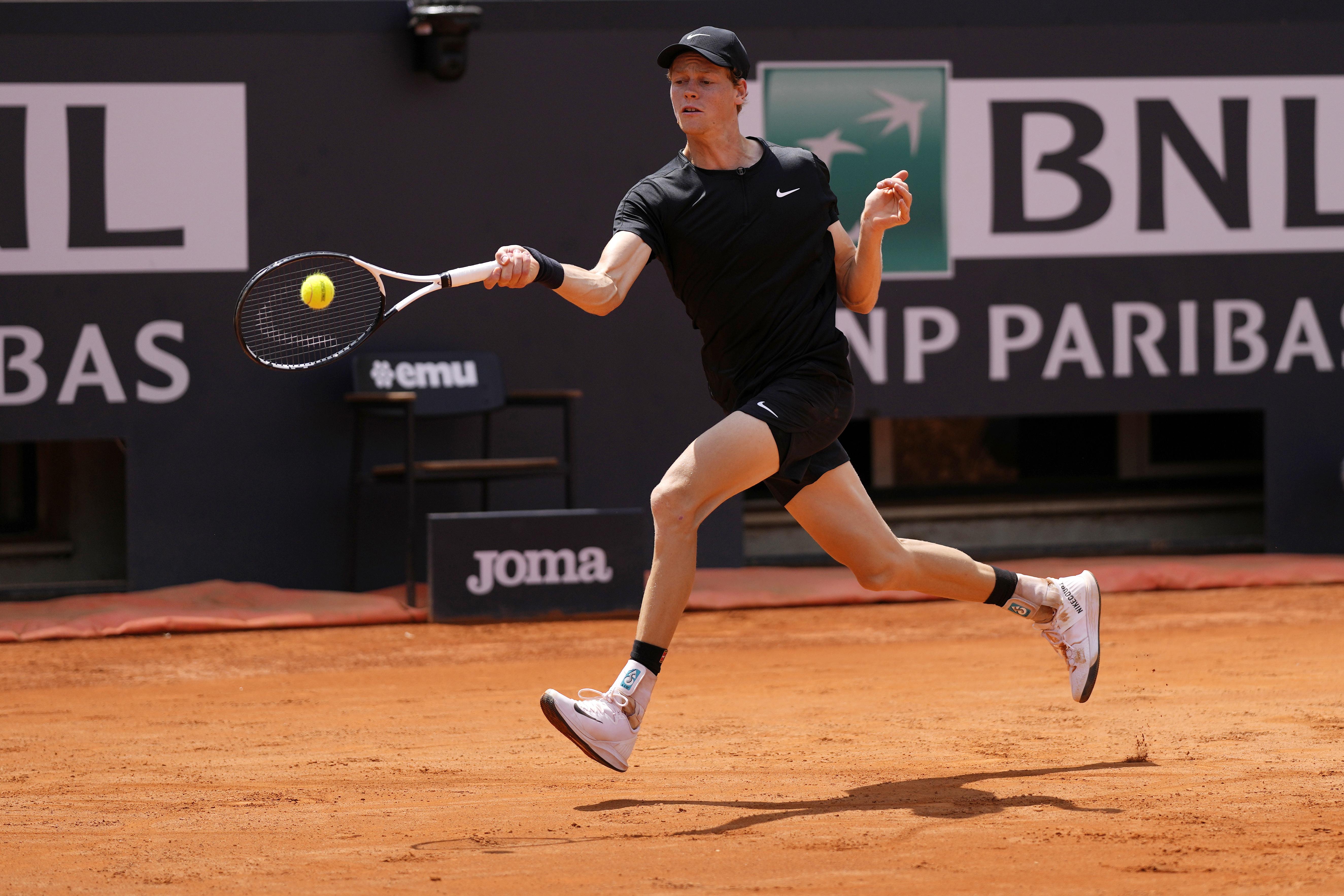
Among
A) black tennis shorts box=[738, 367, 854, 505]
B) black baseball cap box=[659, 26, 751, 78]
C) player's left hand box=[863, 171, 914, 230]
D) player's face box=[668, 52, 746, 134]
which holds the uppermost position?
black baseball cap box=[659, 26, 751, 78]

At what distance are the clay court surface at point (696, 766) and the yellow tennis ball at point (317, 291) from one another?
3.95 ft

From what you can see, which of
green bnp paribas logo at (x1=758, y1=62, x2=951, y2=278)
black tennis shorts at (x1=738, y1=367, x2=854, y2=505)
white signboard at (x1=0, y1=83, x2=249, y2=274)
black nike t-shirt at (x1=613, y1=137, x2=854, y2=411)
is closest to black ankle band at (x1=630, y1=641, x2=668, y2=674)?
black tennis shorts at (x1=738, y1=367, x2=854, y2=505)

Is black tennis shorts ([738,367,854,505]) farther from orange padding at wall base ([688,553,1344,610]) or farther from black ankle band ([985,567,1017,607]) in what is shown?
orange padding at wall base ([688,553,1344,610])

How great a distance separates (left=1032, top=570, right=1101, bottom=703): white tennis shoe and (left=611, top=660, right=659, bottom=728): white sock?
114cm

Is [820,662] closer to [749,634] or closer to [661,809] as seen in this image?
[749,634]

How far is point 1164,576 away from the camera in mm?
7703

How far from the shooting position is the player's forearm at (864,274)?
3809 millimetres

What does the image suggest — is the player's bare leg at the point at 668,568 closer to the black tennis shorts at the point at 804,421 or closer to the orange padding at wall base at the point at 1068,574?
the black tennis shorts at the point at 804,421

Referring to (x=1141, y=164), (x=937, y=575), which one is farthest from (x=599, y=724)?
(x=1141, y=164)

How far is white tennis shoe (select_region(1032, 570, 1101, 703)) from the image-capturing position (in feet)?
13.5

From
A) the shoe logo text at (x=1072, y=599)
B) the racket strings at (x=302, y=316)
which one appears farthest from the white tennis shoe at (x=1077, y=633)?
the racket strings at (x=302, y=316)

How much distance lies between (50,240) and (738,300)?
15.4 ft

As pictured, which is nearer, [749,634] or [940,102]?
[749,634]

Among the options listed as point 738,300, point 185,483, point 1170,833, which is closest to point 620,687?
point 738,300
